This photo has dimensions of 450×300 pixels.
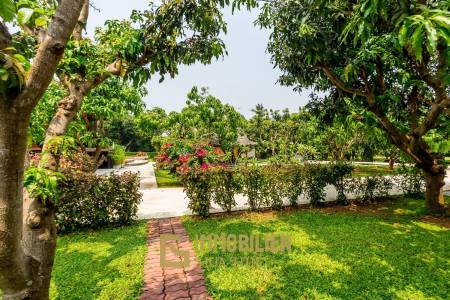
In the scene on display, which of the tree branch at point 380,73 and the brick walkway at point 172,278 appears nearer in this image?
the brick walkway at point 172,278

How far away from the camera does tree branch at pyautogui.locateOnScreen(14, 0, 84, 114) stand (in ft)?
4.43

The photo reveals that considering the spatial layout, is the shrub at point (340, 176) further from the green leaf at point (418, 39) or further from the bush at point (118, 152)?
the green leaf at point (418, 39)

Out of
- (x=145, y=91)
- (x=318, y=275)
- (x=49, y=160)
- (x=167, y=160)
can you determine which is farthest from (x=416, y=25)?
(x=167, y=160)

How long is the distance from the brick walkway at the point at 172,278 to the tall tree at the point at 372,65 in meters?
4.19

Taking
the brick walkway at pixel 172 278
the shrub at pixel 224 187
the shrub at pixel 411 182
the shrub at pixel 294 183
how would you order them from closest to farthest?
1. the brick walkway at pixel 172 278
2. the shrub at pixel 224 187
3. the shrub at pixel 294 183
4. the shrub at pixel 411 182

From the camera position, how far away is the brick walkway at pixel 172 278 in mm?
4039

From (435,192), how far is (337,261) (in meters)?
5.48

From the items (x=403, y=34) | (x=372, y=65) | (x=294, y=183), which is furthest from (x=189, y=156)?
(x=403, y=34)

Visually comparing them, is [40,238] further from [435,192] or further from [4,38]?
[435,192]

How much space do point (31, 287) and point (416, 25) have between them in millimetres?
3398

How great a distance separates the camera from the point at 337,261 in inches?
199

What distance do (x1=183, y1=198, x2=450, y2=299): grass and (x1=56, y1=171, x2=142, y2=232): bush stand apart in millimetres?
1857

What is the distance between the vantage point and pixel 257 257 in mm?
5285

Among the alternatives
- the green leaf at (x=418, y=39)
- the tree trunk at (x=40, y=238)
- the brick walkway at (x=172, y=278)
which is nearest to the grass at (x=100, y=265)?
the brick walkway at (x=172, y=278)
